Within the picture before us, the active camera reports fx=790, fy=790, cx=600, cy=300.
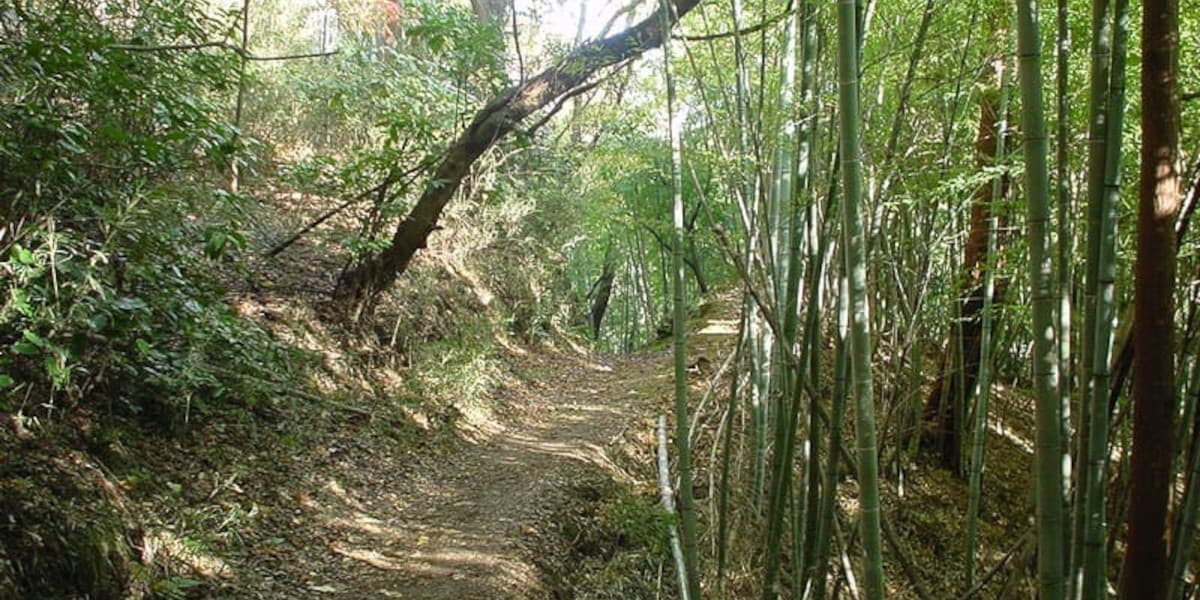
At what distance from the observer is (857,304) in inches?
73.0

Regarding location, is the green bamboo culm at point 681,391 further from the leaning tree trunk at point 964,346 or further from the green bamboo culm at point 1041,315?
the leaning tree trunk at point 964,346

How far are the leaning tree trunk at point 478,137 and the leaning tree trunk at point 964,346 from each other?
2.47m

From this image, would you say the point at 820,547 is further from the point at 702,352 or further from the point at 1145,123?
the point at 702,352

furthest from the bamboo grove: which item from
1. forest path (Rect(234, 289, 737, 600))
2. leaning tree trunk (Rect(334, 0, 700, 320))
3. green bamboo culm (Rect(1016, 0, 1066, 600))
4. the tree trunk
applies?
the tree trunk

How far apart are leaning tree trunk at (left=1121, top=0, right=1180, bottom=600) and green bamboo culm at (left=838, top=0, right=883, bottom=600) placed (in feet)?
2.21

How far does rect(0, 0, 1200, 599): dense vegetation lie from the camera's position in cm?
191

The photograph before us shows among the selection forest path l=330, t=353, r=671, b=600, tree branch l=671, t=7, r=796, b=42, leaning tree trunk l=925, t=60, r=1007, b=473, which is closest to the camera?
tree branch l=671, t=7, r=796, b=42

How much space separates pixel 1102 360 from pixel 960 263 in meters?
5.17

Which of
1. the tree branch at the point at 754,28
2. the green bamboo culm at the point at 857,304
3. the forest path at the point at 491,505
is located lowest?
the forest path at the point at 491,505

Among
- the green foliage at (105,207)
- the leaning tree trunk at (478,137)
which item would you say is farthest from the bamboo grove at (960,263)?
the green foliage at (105,207)

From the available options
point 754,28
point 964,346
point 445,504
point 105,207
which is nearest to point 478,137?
point 445,504

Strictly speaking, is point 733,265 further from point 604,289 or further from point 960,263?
point 604,289

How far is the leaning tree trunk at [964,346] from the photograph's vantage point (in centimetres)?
547

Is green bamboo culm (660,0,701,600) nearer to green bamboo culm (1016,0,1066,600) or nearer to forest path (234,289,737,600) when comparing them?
green bamboo culm (1016,0,1066,600)
